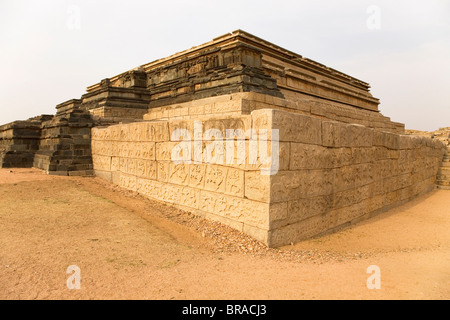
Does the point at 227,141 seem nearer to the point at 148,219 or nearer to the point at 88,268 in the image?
the point at 148,219

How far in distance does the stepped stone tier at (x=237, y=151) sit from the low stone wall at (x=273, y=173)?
20mm

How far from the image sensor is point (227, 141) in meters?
4.36

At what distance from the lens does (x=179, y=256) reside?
3.44 meters

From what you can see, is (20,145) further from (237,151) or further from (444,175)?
(444,175)

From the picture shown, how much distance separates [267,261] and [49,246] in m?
2.67

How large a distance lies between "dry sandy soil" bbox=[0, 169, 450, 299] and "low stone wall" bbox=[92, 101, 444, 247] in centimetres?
30

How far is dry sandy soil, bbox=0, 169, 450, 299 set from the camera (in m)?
2.63

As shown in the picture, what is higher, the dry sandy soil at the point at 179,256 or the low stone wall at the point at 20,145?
the low stone wall at the point at 20,145

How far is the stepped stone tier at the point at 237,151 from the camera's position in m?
4.02

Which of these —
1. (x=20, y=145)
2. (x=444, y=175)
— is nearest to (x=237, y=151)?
(x=20, y=145)
